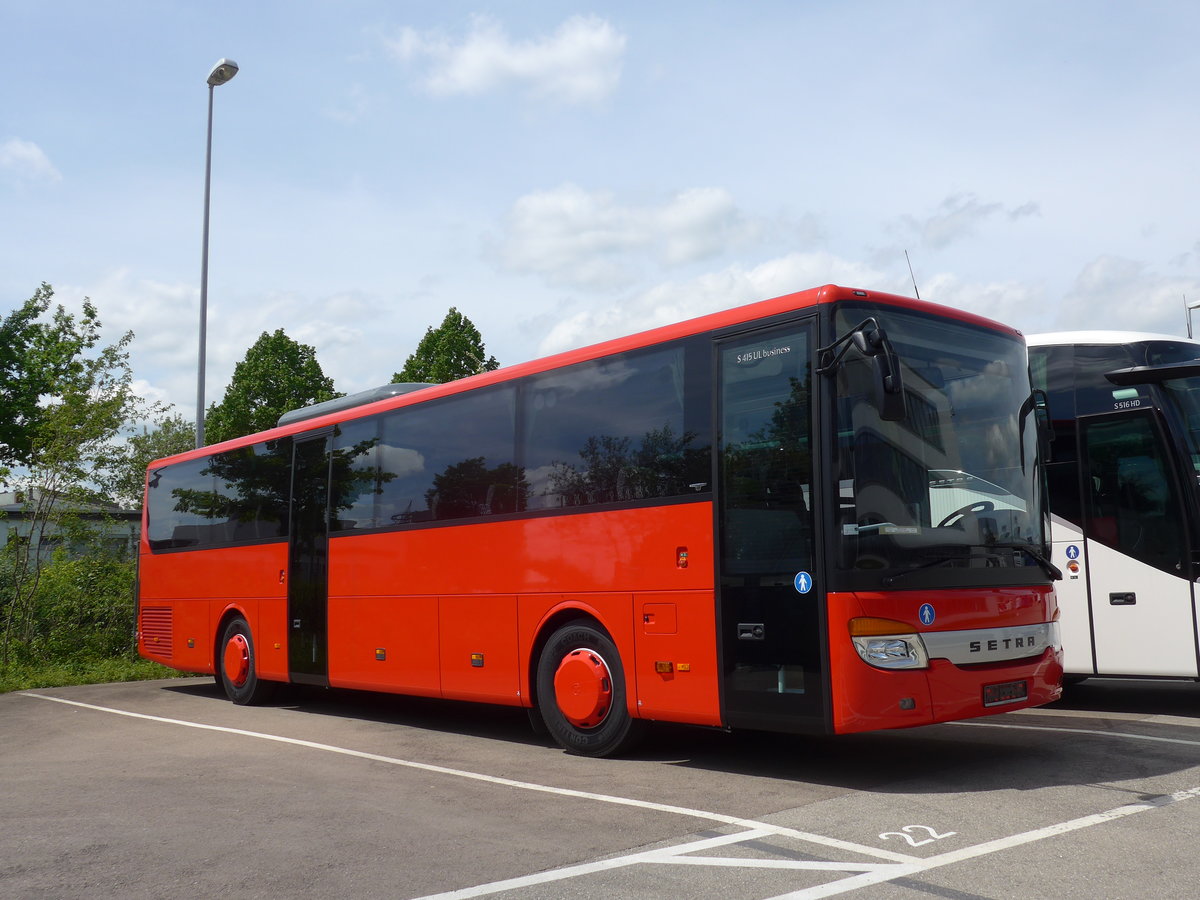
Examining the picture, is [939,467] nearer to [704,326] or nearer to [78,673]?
[704,326]

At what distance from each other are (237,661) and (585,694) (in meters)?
7.07

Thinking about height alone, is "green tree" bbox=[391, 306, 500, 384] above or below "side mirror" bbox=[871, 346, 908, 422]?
above

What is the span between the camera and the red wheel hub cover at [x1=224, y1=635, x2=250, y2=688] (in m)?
14.5

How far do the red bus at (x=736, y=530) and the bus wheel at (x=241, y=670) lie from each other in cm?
310

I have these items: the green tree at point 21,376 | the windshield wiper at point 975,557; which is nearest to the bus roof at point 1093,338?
the windshield wiper at point 975,557

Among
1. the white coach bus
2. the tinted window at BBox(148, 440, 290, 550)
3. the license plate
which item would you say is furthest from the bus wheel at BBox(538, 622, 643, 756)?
the tinted window at BBox(148, 440, 290, 550)

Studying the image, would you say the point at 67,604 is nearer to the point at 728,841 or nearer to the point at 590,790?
the point at 590,790

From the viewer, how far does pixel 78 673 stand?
58.9ft

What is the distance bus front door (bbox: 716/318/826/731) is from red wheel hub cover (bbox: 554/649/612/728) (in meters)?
1.31

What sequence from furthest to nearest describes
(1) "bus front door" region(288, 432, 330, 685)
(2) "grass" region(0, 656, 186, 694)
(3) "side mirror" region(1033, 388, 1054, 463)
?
(2) "grass" region(0, 656, 186, 694), (1) "bus front door" region(288, 432, 330, 685), (3) "side mirror" region(1033, 388, 1054, 463)

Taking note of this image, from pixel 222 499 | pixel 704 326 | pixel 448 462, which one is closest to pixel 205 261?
pixel 222 499

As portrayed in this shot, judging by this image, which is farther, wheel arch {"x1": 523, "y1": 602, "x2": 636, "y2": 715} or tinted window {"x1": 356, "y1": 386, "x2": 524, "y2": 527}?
tinted window {"x1": 356, "y1": 386, "x2": 524, "y2": 527}

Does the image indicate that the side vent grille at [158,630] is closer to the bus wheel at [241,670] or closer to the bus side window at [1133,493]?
the bus wheel at [241,670]

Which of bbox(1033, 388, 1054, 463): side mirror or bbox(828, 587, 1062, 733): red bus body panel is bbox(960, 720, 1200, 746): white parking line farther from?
bbox(1033, 388, 1054, 463): side mirror
